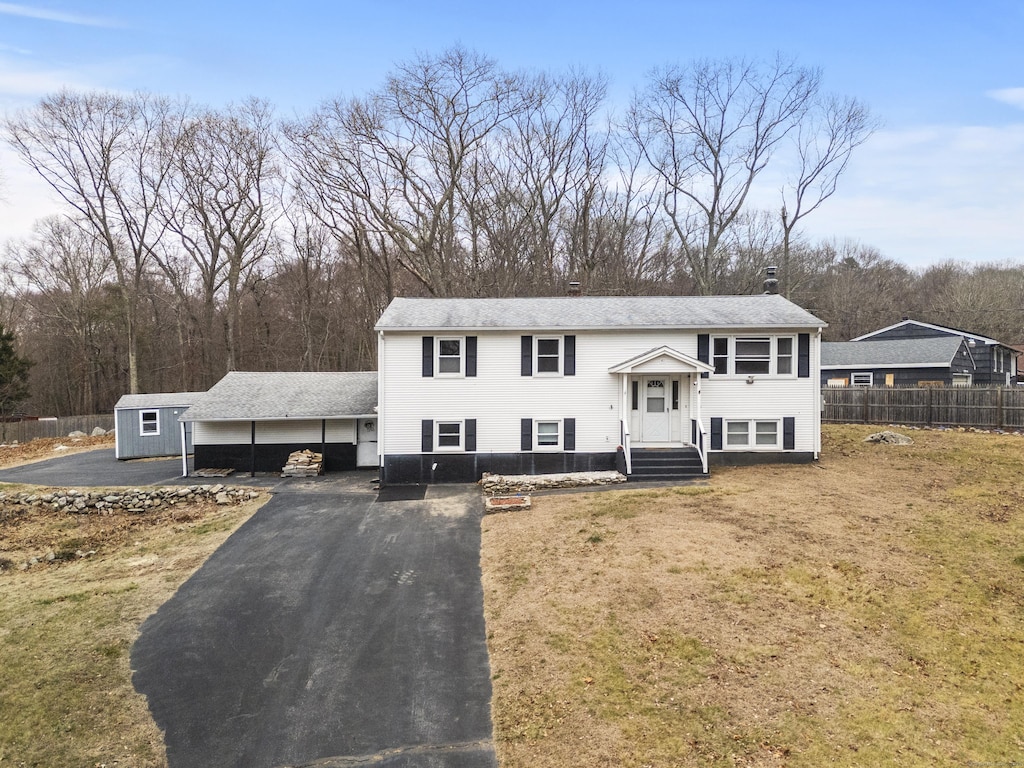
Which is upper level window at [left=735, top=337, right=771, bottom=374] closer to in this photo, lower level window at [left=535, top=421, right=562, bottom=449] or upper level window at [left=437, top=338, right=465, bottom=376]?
lower level window at [left=535, top=421, right=562, bottom=449]

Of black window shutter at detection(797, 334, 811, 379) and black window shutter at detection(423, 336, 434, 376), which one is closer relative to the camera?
black window shutter at detection(423, 336, 434, 376)

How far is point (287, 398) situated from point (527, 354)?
352 inches

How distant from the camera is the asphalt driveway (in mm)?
5289

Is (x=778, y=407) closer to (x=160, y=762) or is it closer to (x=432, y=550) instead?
(x=432, y=550)

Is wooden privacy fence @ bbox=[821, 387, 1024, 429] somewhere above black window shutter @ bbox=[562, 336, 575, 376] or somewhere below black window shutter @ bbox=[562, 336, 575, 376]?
below

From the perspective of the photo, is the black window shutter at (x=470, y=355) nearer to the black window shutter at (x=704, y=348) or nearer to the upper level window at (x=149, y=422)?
the black window shutter at (x=704, y=348)

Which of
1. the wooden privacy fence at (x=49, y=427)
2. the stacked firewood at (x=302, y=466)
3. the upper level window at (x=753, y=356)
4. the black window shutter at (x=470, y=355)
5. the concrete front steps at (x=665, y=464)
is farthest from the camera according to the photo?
the wooden privacy fence at (x=49, y=427)

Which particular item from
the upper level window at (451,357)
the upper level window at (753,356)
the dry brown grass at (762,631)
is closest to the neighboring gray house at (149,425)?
the upper level window at (451,357)

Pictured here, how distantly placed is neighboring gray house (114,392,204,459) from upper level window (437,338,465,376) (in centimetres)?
1150

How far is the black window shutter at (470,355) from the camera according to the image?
15.9 metres

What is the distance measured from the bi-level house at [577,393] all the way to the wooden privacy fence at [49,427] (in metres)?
22.3

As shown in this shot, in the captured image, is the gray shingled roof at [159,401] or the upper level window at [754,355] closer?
the upper level window at [754,355]

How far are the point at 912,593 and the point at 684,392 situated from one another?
9.05 meters

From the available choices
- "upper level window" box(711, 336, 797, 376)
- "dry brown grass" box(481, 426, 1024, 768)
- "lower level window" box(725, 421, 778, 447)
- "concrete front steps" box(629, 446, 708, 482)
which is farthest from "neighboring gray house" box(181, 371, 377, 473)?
"lower level window" box(725, 421, 778, 447)
